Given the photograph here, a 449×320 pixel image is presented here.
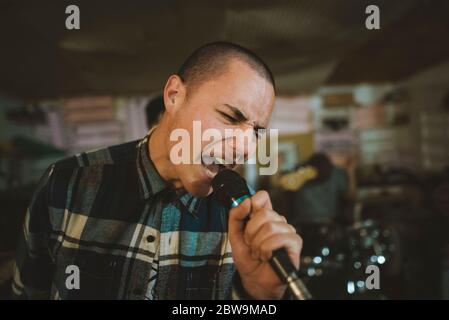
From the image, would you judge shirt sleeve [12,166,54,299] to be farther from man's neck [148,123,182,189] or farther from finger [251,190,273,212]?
finger [251,190,273,212]

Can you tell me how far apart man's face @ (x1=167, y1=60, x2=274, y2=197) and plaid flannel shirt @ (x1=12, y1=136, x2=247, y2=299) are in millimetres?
139

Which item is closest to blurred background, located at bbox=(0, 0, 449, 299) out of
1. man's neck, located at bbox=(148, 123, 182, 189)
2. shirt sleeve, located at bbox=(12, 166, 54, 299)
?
shirt sleeve, located at bbox=(12, 166, 54, 299)

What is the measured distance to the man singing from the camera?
3.36 ft

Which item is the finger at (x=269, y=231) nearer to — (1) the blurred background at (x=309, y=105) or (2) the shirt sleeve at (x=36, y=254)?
(2) the shirt sleeve at (x=36, y=254)

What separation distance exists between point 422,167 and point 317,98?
3.88 ft

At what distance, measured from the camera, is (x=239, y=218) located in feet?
2.52

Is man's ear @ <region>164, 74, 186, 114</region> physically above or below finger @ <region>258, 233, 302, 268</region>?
above

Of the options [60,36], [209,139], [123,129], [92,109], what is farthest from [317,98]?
[209,139]

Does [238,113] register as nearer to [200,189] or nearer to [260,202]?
[200,189]

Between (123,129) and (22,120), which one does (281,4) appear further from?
(22,120)

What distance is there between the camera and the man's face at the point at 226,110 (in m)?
1.00

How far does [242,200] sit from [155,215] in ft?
1.31

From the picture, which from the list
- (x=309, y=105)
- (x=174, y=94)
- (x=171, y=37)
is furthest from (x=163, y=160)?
(x=309, y=105)

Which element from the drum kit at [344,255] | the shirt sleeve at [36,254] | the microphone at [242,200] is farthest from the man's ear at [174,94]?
the drum kit at [344,255]
